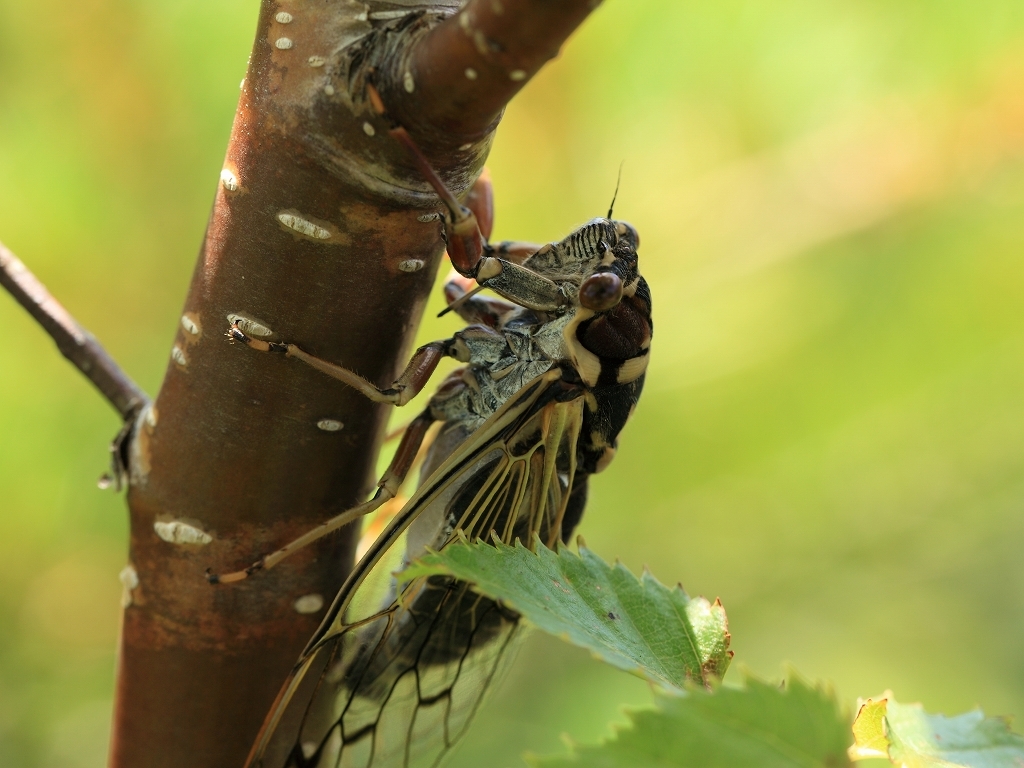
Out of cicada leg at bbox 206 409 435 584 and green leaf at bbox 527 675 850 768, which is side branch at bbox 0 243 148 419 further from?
green leaf at bbox 527 675 850 768

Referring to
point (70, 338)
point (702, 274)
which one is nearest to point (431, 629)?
point (70, 338)

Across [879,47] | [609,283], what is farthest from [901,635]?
[609,283]

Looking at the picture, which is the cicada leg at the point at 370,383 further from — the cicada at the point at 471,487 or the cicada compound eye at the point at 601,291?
the cicada compound eye at the point at 601,291

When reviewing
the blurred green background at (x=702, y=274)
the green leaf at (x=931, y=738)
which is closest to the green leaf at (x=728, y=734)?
the green leaf at (x=931, y=738)

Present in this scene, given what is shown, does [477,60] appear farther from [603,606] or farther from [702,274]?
[702,274]

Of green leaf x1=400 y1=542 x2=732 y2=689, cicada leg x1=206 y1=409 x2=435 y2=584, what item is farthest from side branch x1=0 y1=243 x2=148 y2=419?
green leaf x1=400 y1=542 x2=732 y2=689

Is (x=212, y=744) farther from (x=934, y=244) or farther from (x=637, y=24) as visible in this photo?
(x=934, y=244)
